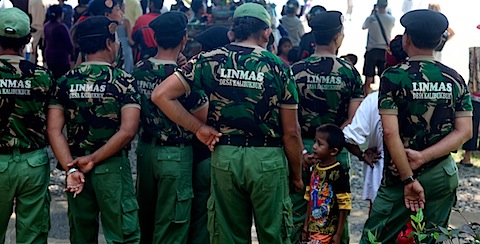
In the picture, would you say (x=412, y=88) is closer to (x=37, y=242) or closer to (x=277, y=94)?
(x=277, y=94)

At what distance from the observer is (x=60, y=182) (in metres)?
7.95

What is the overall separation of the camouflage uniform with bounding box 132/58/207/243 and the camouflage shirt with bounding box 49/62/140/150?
383 mm

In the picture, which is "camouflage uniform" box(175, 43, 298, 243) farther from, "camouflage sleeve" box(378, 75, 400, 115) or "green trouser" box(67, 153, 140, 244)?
"green trouser" box(67, 153, 140, 244)

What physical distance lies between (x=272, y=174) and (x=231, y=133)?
36 cm

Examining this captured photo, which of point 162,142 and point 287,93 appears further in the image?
point 162,142

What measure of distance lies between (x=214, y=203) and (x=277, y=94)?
80cm

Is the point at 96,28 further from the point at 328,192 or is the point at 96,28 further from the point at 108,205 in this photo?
the point at 328,192

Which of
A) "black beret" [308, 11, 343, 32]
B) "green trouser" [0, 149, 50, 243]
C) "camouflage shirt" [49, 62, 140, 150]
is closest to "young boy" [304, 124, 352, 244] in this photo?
"black beret" [308, 11, 343, 32]

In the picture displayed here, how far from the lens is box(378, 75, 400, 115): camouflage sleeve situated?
408 centimetres

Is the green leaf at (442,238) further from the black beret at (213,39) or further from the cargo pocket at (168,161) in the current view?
the black beret at (213,39)

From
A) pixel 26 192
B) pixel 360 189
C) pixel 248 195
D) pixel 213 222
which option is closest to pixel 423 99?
pixel 248 195

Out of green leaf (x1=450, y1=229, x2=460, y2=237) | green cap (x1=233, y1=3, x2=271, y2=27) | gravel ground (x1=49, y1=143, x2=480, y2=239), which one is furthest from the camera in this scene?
gravel ground (x1=49, y1=143, x2=480, y2=239)

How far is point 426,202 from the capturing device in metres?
4.19

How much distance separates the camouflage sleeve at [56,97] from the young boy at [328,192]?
5.81ft
